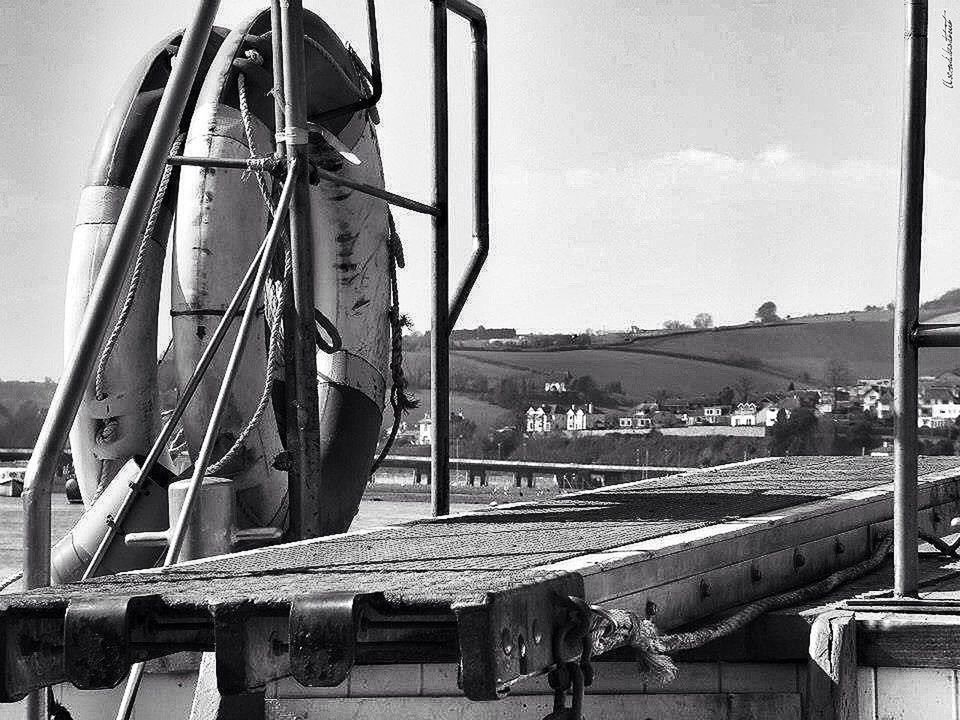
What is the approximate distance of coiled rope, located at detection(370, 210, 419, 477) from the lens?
778cm

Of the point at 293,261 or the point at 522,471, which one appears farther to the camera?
the point at 522,471

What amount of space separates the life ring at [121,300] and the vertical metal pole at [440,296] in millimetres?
1555

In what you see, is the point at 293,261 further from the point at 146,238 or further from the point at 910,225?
the point at 910,225

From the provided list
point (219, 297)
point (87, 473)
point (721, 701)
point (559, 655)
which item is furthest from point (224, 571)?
point (87, 473)

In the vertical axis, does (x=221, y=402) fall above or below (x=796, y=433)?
above

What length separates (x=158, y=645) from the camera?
3.05m

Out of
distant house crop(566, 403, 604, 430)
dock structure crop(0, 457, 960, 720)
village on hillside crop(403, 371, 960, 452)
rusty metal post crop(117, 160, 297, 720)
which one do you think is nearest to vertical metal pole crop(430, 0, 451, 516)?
dock structure crop(0, 457, 960, 720)

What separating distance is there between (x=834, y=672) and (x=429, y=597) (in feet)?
3.47

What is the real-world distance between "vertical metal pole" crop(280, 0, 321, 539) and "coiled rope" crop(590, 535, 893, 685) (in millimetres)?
1628

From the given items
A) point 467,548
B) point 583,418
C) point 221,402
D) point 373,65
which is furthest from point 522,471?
point 467,548

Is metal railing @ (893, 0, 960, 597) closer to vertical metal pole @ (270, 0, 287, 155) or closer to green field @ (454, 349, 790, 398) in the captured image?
vertical metal pole @ (270, 0, 287, 155)

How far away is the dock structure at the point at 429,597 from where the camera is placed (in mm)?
2826

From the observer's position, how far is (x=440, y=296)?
5973 mm

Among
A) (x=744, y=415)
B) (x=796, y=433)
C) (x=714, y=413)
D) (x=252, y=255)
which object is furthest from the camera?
(x=714, y=413)
